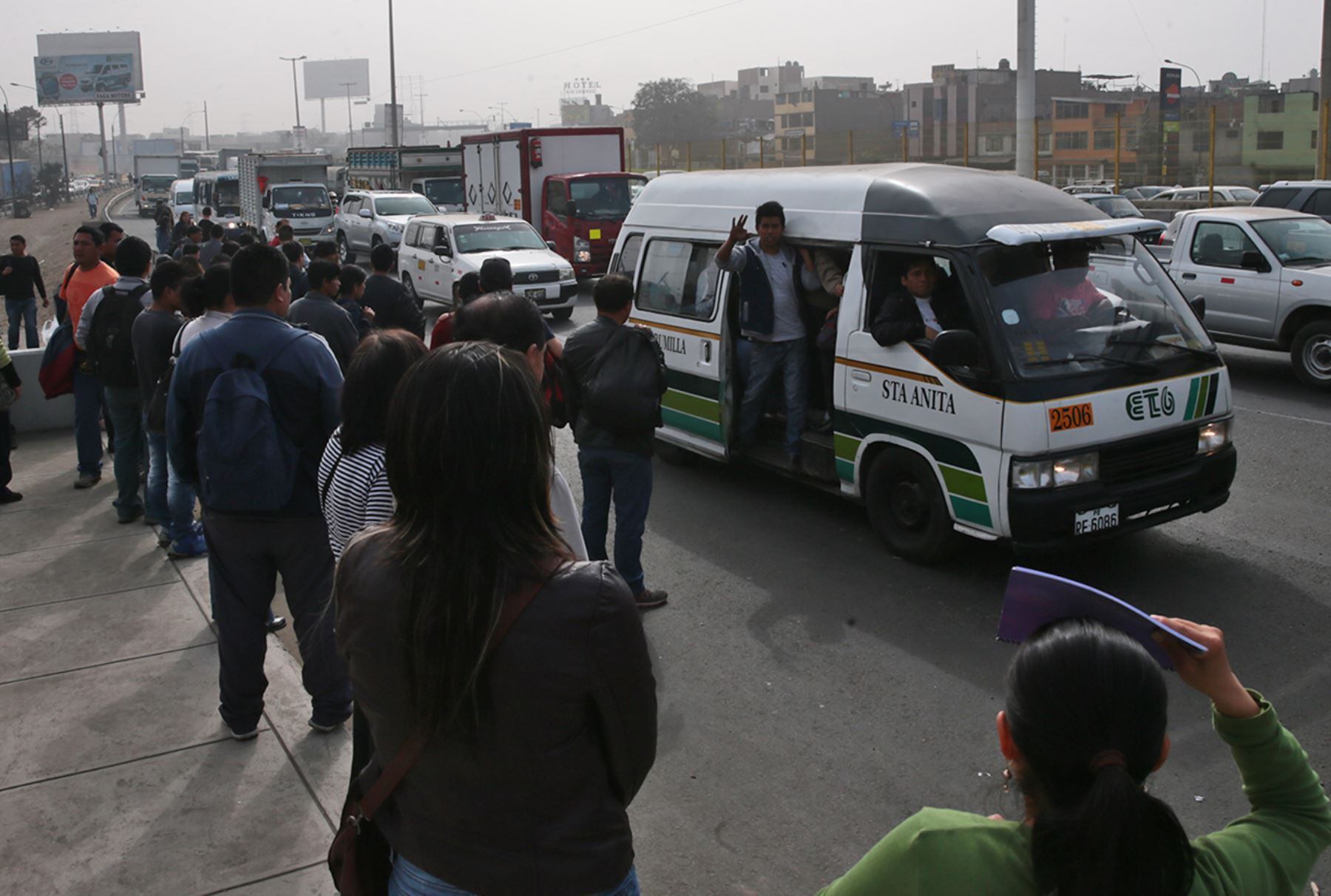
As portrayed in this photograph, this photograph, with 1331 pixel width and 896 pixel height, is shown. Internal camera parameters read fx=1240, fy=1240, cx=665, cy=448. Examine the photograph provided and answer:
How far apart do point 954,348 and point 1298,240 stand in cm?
820

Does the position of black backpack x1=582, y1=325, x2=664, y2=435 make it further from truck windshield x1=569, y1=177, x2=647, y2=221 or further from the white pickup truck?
truck windshield x1=569, y1=177, x2=647, y2=221

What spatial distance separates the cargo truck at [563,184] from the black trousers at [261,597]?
693 inches

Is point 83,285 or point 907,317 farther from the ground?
point 83,285

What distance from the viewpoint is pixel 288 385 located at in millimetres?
4746

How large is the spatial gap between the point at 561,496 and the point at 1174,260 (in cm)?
1195

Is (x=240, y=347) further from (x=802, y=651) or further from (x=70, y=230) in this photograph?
(x=70, y=230)

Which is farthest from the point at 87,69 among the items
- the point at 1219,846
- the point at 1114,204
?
the point at 1219,846

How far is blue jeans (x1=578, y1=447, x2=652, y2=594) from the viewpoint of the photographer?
6.34 m

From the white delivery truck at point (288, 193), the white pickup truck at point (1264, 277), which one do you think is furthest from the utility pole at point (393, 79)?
the white pickup truck at point (1264, 277)

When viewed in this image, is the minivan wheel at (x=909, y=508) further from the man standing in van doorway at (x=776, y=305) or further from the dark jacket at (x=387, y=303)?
the dark jacket at (x=387, y=303)

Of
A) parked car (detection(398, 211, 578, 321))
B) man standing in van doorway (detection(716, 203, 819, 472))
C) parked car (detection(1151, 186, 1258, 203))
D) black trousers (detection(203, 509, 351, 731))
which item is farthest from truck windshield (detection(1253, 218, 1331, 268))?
parked car (detection(1151, 186, 1258, 203))

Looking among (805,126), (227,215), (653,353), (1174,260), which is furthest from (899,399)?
(805,126)

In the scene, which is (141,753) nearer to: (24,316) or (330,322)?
(330,322)

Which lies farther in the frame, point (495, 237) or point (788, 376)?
point (495, 237)
